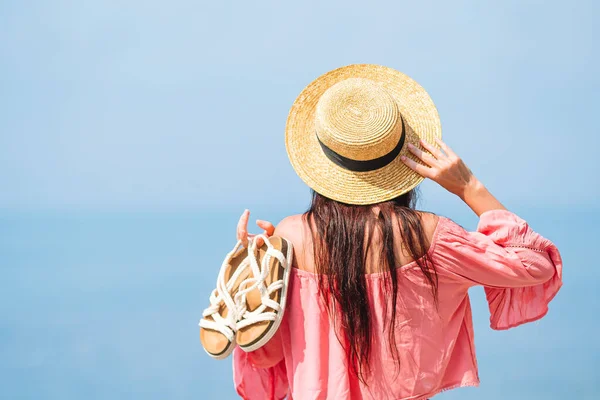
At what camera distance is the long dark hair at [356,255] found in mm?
1830

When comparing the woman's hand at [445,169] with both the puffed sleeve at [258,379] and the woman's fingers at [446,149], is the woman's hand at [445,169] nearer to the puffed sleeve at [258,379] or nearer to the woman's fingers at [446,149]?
the woman's fingers at [446,149]

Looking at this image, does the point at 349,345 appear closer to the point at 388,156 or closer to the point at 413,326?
the point at 413,326

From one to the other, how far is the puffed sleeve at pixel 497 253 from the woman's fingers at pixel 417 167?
111 millimetres

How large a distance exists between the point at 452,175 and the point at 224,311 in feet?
1.95

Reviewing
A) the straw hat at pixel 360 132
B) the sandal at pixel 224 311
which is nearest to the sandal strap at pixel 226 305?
the sandal at pixel 224 311

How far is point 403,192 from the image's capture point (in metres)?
1.85

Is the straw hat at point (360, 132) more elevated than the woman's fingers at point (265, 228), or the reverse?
the straw hat at point (360, 132)

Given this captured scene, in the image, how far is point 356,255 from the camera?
1.83 m

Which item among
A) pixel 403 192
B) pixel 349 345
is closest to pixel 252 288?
pixel 349 345

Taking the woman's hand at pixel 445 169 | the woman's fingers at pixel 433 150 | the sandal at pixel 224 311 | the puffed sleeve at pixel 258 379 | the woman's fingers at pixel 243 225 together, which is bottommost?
the puffed sleeve at pixel 258 379

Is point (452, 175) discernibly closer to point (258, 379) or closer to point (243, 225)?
point (243, 225)

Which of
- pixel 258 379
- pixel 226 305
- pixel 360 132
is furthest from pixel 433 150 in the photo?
pixel 258 379

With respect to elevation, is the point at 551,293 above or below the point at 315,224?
→ below

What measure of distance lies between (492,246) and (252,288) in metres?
0.54
